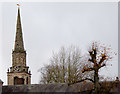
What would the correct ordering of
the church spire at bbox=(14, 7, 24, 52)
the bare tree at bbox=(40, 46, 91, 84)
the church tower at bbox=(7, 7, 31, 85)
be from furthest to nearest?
the church spire at bbox=(14, 7, 24, 52) < the church tower at bbox=(7, 7, 31, 85) < the bare tree at bbox=(40, 46, 91, 84)

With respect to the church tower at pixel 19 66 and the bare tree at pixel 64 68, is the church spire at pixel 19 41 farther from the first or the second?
the bare tree at pixel 64 68

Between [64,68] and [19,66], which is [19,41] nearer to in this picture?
Result: [19,66]

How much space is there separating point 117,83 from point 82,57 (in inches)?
581

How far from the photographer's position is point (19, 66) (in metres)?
58.8

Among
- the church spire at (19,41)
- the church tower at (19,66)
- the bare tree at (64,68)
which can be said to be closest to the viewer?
the bare tree at (64,68)

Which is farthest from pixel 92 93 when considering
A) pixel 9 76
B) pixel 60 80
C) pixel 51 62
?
pixel 9 76

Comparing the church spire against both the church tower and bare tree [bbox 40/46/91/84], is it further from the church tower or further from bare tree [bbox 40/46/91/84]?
bare tree [bbox 40/46/91/84]

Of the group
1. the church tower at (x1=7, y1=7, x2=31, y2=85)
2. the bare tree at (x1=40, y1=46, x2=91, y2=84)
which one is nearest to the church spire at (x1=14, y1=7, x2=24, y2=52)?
the church tower at (x1=7, y1=7, x2=31, y2=85)

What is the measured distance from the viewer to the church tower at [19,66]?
56344 mm

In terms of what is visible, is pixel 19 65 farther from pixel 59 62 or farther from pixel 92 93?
pixel 92 93

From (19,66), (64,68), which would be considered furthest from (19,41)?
(64,68)

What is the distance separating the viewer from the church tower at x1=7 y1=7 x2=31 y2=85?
56344 millimetres

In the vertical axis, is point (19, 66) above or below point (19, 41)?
below

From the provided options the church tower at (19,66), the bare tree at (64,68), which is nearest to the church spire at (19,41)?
the church tower at (19,66)
